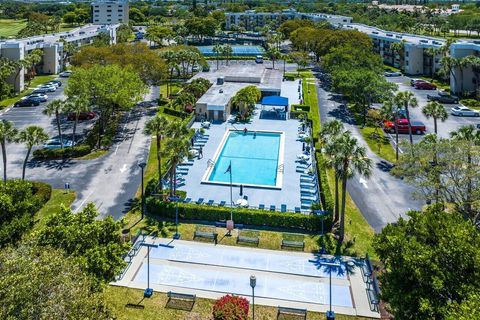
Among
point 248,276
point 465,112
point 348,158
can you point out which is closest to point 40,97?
point 248,276

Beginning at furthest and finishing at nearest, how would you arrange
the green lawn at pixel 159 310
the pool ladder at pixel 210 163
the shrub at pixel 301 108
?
1. the shrub at pixel 301 108
2. the pool ladder at pixel 210 163
3. the green lawn at pixel 159 310

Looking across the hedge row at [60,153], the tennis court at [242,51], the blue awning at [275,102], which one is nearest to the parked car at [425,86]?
the blue awning at [275,102]

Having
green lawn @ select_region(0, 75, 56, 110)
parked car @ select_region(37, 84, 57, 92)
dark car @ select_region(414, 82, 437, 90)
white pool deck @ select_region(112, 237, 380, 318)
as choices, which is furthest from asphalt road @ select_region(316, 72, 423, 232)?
parked car @ select_region(37, 84, 57, 92)

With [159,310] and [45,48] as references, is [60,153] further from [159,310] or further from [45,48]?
[45,48]

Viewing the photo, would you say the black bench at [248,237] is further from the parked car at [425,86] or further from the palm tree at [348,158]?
the parked car at [425,86]

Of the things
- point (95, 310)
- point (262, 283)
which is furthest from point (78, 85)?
point (95, 310)

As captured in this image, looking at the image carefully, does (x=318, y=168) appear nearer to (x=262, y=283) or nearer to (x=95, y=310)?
(x=262, y=283)

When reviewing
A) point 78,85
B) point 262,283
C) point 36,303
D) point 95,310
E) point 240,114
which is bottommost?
point 262,283
